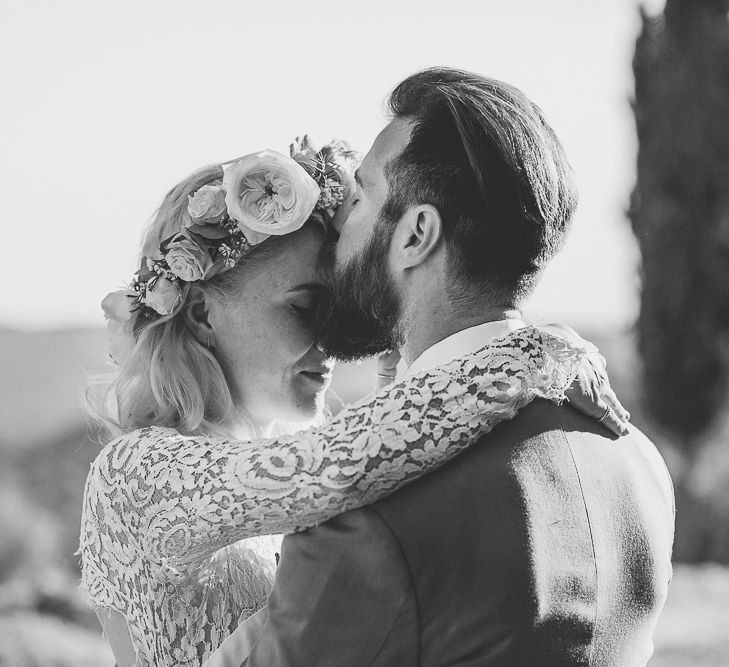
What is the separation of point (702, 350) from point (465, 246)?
14954 millimetres

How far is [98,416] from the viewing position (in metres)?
3.34

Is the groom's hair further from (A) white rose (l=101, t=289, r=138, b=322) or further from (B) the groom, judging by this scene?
(A) white rose (l=101, t=289, r=138, b=322)

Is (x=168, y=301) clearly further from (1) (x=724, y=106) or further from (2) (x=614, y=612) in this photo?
(1) (x=724, y=106)

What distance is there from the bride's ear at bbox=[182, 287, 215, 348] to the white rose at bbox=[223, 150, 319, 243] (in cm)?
30

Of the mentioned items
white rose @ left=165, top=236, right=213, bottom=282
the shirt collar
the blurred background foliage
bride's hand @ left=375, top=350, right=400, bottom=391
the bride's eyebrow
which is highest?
white rose @ left=165, top=236, right=213, bottom=282

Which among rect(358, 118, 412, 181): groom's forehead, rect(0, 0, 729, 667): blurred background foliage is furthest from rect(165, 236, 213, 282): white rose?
rect(0, 0, 729, 667): blurred background foliage

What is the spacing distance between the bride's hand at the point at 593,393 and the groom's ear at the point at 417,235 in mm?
329

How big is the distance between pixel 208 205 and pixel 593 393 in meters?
1.31

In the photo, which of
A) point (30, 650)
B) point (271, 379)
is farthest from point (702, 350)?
point (271, 379)

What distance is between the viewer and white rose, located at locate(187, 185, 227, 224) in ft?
10.2

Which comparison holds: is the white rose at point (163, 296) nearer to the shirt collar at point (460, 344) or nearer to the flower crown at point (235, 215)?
the flower crown at point (235, 215)

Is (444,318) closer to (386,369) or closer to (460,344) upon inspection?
(460,344)

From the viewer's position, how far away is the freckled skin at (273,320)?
320 cm

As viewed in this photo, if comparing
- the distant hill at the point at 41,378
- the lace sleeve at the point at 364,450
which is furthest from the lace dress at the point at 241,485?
the distant hill at the point at 41,378
